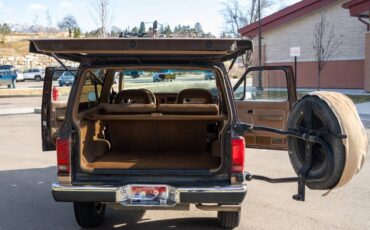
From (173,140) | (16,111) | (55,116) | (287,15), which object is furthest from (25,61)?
(173,140)

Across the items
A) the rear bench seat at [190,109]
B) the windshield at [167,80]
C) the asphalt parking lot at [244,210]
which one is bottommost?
the asphalt parking lot at [244,210]

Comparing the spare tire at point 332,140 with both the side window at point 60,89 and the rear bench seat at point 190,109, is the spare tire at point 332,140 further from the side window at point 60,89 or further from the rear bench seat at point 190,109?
the side window at point 60,89

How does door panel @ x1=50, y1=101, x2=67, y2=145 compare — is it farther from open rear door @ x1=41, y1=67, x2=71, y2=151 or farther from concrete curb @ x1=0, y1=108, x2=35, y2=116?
concrete curb @ x1=0, y1=108, x2=35, y2=116

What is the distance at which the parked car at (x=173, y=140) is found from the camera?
4234mm

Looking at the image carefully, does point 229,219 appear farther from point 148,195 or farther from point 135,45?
point 135,45

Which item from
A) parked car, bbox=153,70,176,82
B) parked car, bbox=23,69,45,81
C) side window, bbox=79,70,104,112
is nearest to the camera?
side window, bbox=79,70,104,112

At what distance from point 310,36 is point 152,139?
25417 millimetres

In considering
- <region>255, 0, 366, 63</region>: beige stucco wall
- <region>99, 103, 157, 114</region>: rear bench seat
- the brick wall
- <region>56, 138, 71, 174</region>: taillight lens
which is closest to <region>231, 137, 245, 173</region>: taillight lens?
<region>99, 103, 157, 114</region>: rear bench seat

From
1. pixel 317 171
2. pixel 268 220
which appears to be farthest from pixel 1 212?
pixel 317 171

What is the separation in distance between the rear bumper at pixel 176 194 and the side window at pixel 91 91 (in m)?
1.23

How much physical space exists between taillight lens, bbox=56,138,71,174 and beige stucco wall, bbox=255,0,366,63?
25038 mm

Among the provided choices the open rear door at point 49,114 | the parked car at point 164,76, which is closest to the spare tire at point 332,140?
the parked car at point 164,76

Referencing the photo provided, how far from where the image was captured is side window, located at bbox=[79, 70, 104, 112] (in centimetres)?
584

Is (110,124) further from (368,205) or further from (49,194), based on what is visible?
(368,205)
